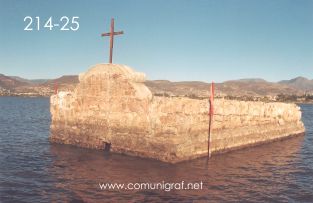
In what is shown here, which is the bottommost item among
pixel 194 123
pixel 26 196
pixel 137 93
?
pixel 26 196

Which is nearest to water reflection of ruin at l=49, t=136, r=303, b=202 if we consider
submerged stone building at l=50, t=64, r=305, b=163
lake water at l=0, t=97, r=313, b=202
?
lake water at l=0, t=97, r=313, b=202

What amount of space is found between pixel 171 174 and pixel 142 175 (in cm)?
127

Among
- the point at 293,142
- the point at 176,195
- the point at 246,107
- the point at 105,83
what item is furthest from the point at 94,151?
the point at 293,142

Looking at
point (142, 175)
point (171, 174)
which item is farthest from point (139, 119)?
point (171, 174)

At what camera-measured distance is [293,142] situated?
27281mm

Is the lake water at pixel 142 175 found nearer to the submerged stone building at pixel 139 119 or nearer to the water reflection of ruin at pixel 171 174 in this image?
the water reflection of ruin at pixel 171 174

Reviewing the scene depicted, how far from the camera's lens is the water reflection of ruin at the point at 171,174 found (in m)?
12.5

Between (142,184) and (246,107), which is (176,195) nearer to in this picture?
(142,184)

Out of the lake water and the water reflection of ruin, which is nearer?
the lake water

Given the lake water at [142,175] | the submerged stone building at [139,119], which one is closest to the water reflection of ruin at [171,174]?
the lake water at [142,175]

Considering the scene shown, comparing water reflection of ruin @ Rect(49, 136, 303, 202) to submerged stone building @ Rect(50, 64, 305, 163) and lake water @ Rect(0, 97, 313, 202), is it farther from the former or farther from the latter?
submerged stone building @ Rect(50, 64, 305, 163)

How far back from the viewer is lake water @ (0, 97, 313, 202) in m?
12.4

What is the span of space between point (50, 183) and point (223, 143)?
10251 mm

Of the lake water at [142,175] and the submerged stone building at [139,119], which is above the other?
the submerged stone building at [139,119]
